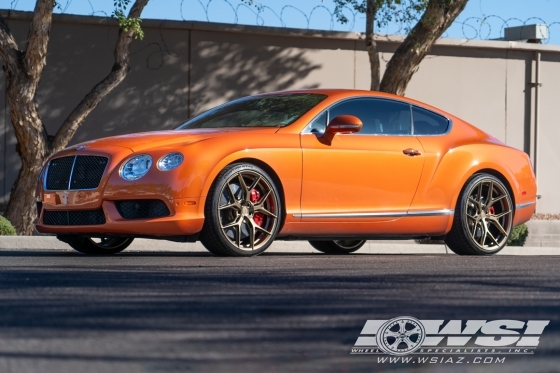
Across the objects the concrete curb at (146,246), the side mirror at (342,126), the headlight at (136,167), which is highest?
the side mirror at (342,126)

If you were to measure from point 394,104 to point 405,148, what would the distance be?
0.55 m

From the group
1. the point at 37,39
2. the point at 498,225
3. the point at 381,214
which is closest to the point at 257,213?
the point at 381,214

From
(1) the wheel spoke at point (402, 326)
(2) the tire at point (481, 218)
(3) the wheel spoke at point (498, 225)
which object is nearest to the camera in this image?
(1) the wheel spoke at point (402, 326)

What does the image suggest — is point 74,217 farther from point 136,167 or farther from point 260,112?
point 260,112

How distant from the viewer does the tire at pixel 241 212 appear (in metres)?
8.39

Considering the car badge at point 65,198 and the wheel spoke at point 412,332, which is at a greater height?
the car badge at point 65,198

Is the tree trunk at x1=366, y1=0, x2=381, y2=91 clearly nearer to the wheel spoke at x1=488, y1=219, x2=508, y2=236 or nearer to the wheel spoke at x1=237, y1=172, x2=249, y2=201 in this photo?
the wheel spoke at x1=488, y1=219, x2=508, y2=236

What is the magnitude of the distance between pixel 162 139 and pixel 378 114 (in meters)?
2.22

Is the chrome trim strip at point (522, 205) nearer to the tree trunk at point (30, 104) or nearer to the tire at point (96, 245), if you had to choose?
the tire at point (96, 245)

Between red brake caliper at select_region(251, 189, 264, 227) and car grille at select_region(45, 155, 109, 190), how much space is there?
1182 mm

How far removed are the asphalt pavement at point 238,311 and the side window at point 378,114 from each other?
8.55 ft

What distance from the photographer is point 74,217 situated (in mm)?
8758

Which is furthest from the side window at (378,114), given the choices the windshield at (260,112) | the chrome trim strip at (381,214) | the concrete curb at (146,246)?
the concrete curb at (146,246)

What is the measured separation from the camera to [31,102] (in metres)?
14.1
